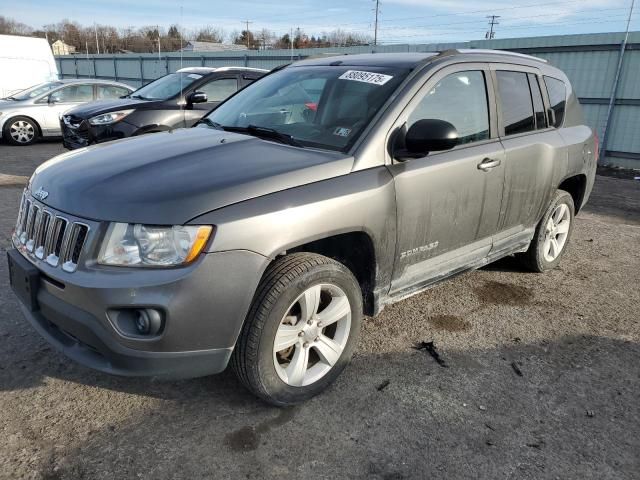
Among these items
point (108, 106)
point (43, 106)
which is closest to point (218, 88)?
point (108, 106)

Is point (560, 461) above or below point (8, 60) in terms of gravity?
below

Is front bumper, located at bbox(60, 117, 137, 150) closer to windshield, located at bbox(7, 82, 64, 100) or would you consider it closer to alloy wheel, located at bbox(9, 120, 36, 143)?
alloy wheel, located at bbox(9, 120, 36, 143)

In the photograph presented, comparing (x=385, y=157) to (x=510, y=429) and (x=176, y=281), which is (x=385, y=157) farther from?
(x=510, y=429)

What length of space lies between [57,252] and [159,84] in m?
7.25

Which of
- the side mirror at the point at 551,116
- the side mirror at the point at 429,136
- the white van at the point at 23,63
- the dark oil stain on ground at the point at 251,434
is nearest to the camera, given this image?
the dark oil stain on ground at the point at 251,434

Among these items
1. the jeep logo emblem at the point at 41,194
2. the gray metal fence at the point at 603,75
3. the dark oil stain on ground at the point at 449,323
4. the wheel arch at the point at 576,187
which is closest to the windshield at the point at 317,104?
the jeep logo emblem at the point at 41,194

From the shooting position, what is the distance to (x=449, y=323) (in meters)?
3.79

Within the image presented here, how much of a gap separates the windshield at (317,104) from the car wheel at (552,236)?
6.89 feet

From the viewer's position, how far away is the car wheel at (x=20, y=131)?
1154 centimetres

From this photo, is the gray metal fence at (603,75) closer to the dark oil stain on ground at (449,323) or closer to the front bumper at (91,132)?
the front bumper at (91,132)

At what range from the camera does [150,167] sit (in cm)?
265

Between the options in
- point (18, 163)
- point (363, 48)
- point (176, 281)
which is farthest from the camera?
point (363, 48)

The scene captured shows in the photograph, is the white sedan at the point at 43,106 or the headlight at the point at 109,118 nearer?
the headlight at the point at 109,118

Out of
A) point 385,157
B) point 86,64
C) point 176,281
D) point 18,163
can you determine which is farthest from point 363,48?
point 86,64
